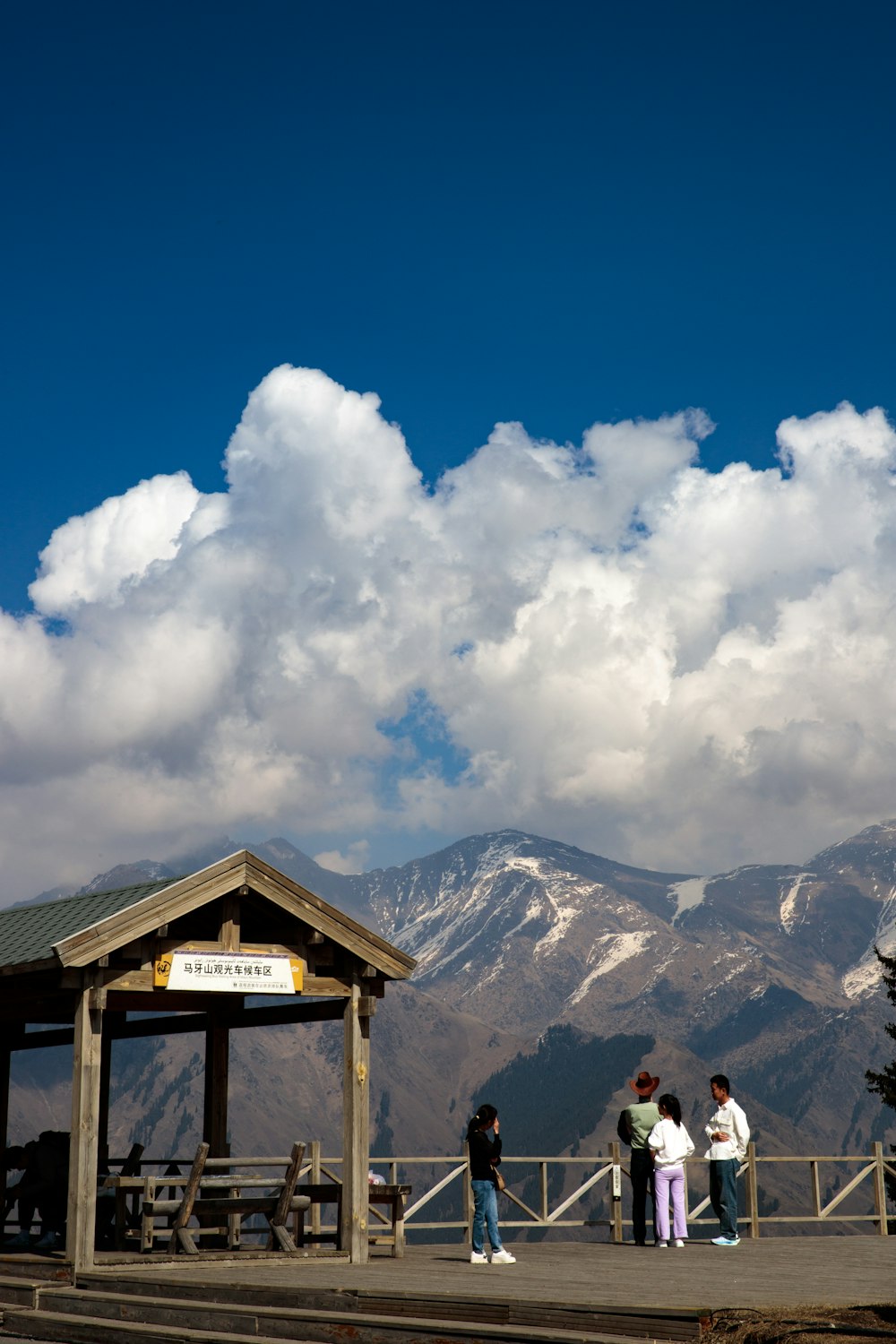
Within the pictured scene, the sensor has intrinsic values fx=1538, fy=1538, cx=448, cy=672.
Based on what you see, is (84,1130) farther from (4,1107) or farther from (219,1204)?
(4,1107)

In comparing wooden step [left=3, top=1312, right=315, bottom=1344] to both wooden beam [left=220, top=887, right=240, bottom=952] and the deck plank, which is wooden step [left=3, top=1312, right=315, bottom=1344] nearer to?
the deck plank

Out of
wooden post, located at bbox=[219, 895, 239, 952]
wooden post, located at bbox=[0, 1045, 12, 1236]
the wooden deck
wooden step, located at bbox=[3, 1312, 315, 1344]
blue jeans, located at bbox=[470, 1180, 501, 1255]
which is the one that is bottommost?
wooden step, located at bbox=[3, 1312, 315, 1344]

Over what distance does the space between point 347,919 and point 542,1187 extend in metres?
9.47

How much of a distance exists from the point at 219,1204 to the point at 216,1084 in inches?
151

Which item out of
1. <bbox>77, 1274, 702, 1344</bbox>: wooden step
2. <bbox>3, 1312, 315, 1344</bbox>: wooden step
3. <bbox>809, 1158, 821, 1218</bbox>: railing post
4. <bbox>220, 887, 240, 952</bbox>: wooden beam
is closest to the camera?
<bbox>77, 1274, 702, 1344</bbox>: wooden step

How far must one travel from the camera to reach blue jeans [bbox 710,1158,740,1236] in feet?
65.3

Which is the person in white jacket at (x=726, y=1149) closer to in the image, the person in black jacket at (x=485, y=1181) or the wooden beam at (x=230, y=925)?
the person in black jacket at (x=485, y=1181)

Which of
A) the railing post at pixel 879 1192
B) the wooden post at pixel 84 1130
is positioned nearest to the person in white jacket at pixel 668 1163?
the railing post at pixel 879 1192

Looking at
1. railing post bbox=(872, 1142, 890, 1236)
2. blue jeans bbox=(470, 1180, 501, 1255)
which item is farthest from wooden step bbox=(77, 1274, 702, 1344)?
railing post bbox=(872, 1142, 890, 1236)

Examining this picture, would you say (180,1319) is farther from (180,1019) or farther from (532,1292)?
(180,1019)

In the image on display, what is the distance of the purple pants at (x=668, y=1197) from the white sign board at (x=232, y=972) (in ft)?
18.2

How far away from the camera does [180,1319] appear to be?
562 inches

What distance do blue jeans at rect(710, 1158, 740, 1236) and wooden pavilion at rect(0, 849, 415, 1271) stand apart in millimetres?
4778

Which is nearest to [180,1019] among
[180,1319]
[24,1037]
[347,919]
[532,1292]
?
[24,1037]
